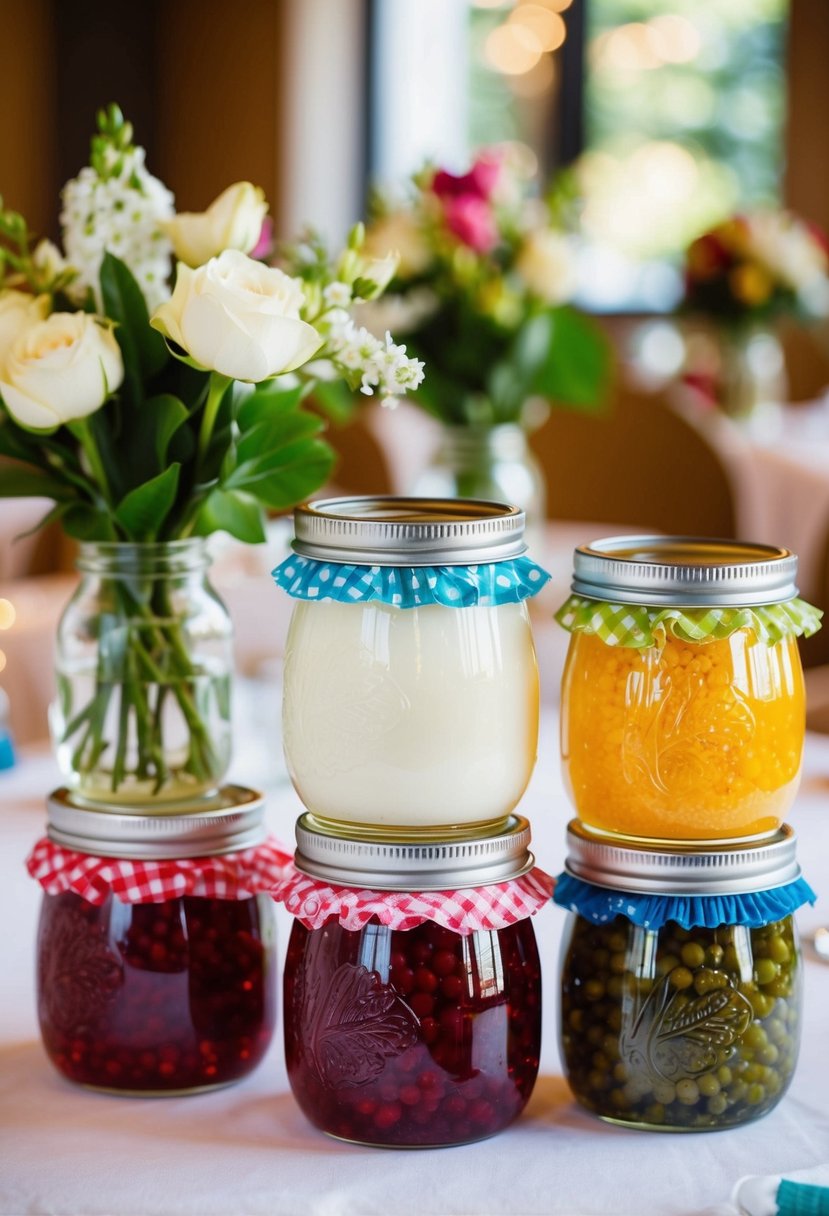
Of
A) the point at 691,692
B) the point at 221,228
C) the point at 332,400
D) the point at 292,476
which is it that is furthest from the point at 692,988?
the point at 332,400

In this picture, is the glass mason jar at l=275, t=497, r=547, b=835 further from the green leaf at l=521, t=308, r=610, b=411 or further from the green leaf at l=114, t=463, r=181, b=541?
the green leaf at l=521, t=308, r=610, b=411

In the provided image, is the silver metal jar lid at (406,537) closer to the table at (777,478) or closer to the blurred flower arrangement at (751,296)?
the table at (777,478)

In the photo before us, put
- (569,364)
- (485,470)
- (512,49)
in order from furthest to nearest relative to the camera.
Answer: (512,49)
(569,364)
(485,470)

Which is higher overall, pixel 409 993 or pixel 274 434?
pixel 274 434

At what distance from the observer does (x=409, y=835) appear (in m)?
0.75

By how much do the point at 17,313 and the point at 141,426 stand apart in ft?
0.29

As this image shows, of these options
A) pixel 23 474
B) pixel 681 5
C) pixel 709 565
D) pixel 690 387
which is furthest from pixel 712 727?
pixel 681 5

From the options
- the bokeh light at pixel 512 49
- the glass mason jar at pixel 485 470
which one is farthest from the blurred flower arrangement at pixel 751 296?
the bokeh light at pixel 512 49

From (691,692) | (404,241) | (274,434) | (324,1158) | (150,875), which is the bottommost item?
(324,1158)

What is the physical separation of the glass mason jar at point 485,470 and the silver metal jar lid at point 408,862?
1.31 m

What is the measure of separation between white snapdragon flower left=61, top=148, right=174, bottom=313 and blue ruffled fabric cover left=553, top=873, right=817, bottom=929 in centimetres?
43

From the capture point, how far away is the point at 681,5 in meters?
6.09

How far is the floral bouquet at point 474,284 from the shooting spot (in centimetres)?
214

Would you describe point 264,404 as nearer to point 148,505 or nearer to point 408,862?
point 148,505
